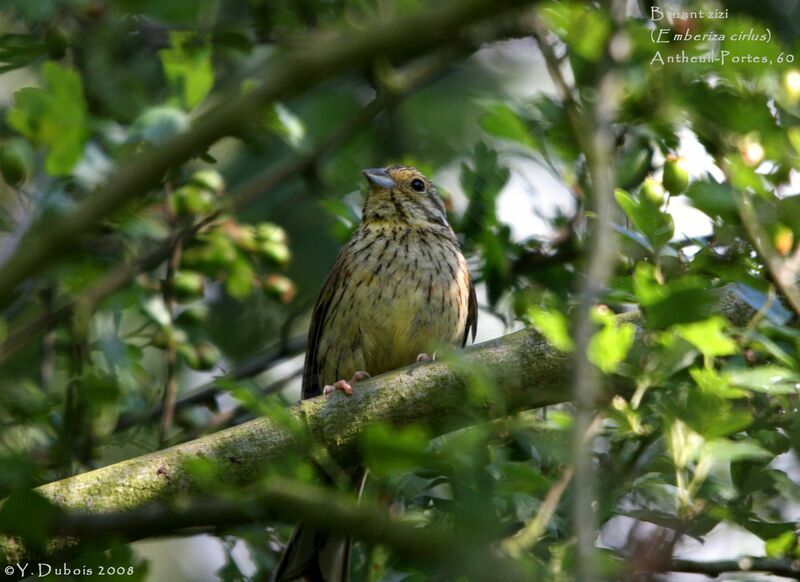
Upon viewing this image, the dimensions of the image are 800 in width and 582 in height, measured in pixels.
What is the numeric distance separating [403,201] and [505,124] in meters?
2.69

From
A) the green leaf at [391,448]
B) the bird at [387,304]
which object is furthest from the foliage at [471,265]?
the bird at [387,304]

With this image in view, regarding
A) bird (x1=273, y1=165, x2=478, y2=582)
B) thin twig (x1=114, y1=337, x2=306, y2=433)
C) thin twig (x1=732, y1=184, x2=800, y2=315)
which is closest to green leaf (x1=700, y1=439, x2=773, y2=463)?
Answer: thin twig (x1=732, y1=184, x2=800, y2=315)

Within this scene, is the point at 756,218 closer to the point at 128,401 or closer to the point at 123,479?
the point at 123,479

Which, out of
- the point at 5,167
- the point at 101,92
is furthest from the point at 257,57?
the point at 5,167

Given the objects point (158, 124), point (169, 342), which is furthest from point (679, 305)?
point (169, 342)

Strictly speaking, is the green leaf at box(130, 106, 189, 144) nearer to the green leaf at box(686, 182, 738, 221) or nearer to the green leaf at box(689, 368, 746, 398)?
the green leaf at box(686, 182, 738, 221)

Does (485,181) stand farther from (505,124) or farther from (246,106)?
(246,106)

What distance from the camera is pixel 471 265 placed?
20.3 ft

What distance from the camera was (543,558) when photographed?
339 centimetres

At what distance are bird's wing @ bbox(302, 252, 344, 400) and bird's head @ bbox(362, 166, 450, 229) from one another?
44cm

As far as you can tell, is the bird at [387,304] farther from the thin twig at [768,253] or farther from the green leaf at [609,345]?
the green leaf at [609,345]

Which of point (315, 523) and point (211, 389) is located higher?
point (315, 523)

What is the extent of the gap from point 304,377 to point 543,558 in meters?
2.70

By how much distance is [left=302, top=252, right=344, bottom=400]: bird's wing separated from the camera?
19.5 ft
